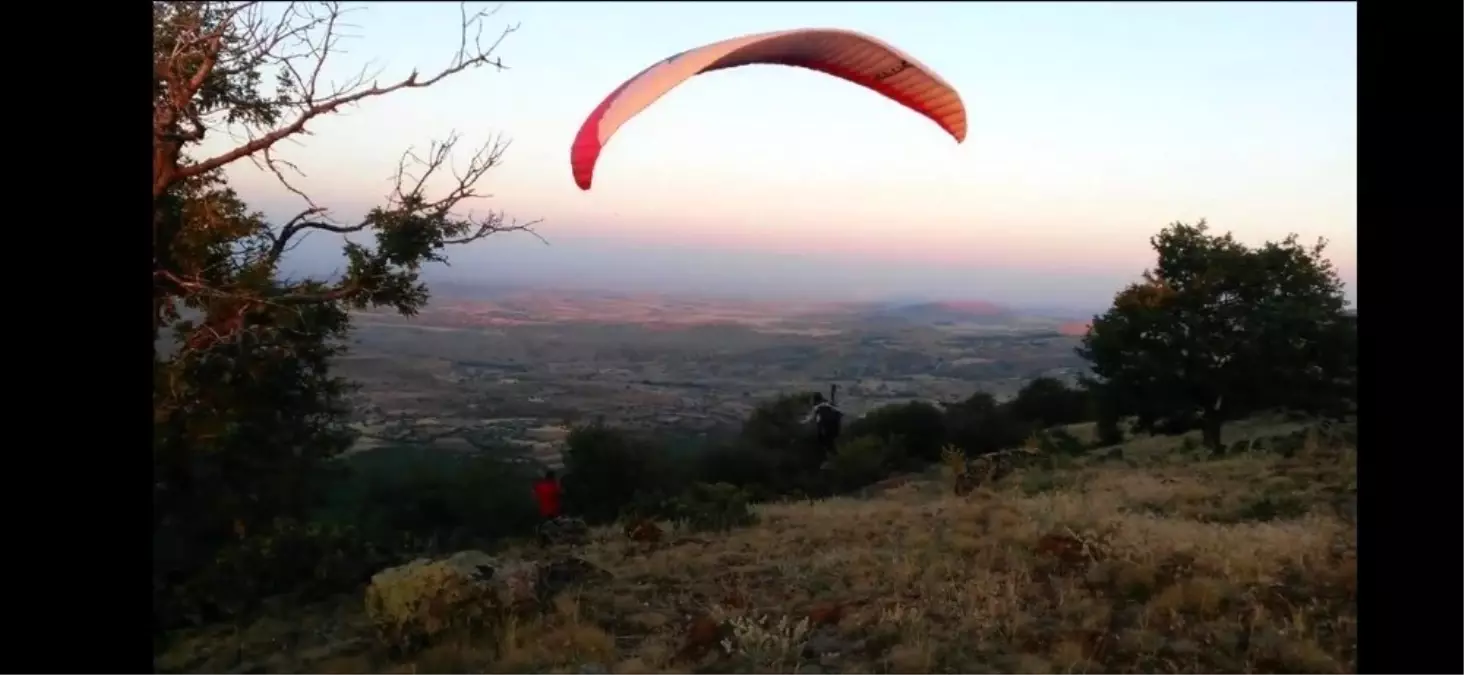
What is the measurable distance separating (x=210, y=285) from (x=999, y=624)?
6938 mm

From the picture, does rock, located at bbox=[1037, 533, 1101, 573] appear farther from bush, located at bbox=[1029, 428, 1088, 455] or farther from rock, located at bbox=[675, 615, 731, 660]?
bush, located at bbox=[1029, 428, 1088, 455]

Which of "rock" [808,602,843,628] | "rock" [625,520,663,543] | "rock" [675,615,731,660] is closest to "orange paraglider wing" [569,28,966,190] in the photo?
"rock" [675,615,731,660]

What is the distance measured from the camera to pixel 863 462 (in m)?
14.3

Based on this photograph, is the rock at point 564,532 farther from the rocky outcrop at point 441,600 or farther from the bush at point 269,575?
the rocky outcrop at point 441,600

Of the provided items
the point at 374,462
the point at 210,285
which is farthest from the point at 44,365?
the point at 374,462

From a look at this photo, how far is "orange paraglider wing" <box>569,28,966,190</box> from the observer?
3.62 meters

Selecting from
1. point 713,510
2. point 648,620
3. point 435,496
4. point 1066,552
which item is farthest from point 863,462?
point 648,620

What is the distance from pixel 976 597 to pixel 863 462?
8.41m

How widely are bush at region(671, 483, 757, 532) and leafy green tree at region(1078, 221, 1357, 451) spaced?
7.52m

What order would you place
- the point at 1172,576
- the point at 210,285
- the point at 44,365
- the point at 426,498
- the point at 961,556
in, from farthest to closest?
1. the point at 426,498
2. the point at 210,285
3. the point at 961,556
4. the point at 1172,576
5. the point at 44,365

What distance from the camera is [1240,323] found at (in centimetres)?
1366

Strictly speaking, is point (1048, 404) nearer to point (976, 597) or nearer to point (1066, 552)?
point (1066, 552)

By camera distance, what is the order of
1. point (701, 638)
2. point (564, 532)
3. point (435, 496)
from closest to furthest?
point (701, 638), point (564, 532), point (435, 496)
